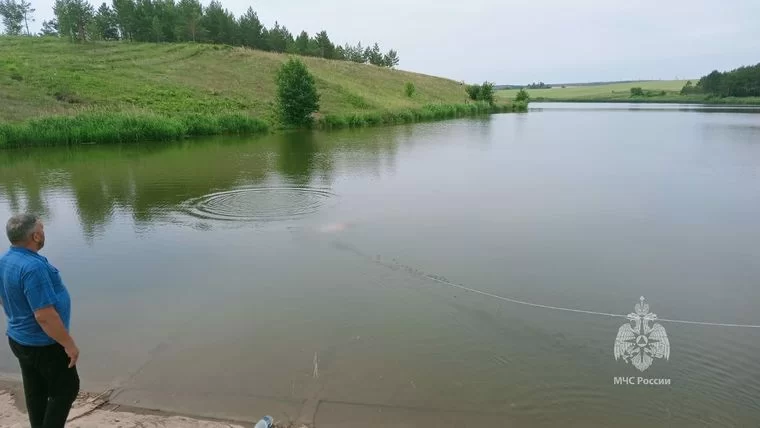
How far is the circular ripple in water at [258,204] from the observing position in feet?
43.1

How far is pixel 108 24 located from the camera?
75.9 meters

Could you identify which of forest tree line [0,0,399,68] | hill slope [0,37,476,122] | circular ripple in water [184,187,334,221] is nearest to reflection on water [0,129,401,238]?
circular ripple in water [184,187,334,221]

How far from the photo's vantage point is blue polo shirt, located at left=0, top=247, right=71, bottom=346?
135 inches

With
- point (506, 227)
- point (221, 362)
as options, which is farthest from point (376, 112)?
point (221, 362)

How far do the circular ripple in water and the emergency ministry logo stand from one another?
8.50m

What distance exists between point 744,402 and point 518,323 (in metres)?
2.62

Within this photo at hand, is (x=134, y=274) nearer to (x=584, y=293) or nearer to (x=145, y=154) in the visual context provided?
(x=584, y=293)

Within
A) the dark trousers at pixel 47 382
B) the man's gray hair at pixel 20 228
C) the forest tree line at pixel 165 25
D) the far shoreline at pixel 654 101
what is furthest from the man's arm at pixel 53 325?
the far shoreline at pixel 654 101

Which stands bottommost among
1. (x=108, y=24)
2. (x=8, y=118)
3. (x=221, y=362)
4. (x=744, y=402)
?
(x=744, y=402)

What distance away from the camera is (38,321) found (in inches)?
136

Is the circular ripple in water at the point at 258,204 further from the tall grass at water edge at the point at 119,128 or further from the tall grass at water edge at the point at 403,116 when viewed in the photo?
the tall grass at water edge at the point at 403,116

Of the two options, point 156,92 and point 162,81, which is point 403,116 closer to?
point 156,92

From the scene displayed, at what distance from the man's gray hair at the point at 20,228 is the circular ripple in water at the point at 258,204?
9215 mm

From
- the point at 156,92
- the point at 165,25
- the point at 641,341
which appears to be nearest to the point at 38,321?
the point at 641,341
